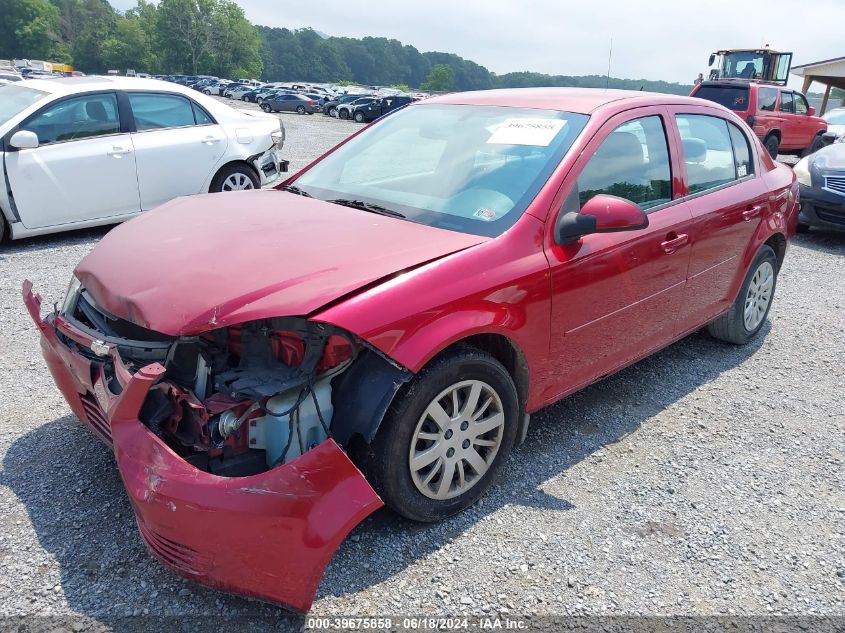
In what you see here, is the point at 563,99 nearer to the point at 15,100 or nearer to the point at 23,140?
the point at 23,140

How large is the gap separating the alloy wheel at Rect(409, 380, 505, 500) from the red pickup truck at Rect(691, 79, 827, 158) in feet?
43.7

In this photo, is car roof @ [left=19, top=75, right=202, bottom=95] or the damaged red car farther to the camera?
car roof @ [left=19, top=75, right=202, bottom=95]

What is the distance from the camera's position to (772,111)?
15031mm

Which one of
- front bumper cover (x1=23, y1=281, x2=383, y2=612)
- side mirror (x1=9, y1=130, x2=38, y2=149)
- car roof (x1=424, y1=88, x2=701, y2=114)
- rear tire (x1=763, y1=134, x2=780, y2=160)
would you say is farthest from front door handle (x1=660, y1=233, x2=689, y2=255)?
rear tire (x1=763, y1=134, x2=780, y2=160)

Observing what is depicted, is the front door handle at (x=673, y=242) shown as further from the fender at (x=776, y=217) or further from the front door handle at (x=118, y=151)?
the front door handle at (x=118, y=151)

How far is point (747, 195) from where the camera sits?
4.21 meters

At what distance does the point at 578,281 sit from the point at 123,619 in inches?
86.5

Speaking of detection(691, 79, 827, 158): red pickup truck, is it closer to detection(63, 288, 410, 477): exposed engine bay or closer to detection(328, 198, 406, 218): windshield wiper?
detection(328, 198, 406, 218): windshield wiper

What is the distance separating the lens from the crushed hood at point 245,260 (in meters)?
2.29

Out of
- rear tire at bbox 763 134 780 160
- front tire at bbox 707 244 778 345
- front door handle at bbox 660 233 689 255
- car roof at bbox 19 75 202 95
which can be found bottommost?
front tire at bbox 707 244 778 345

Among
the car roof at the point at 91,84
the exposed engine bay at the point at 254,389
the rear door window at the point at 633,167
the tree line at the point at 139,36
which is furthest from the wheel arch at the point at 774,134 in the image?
the tree line at the point at 139,36

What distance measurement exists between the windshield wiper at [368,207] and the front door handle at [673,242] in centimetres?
143

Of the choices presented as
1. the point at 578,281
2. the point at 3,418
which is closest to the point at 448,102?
the point at 578,281

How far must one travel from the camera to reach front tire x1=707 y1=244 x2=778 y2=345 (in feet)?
15.0
